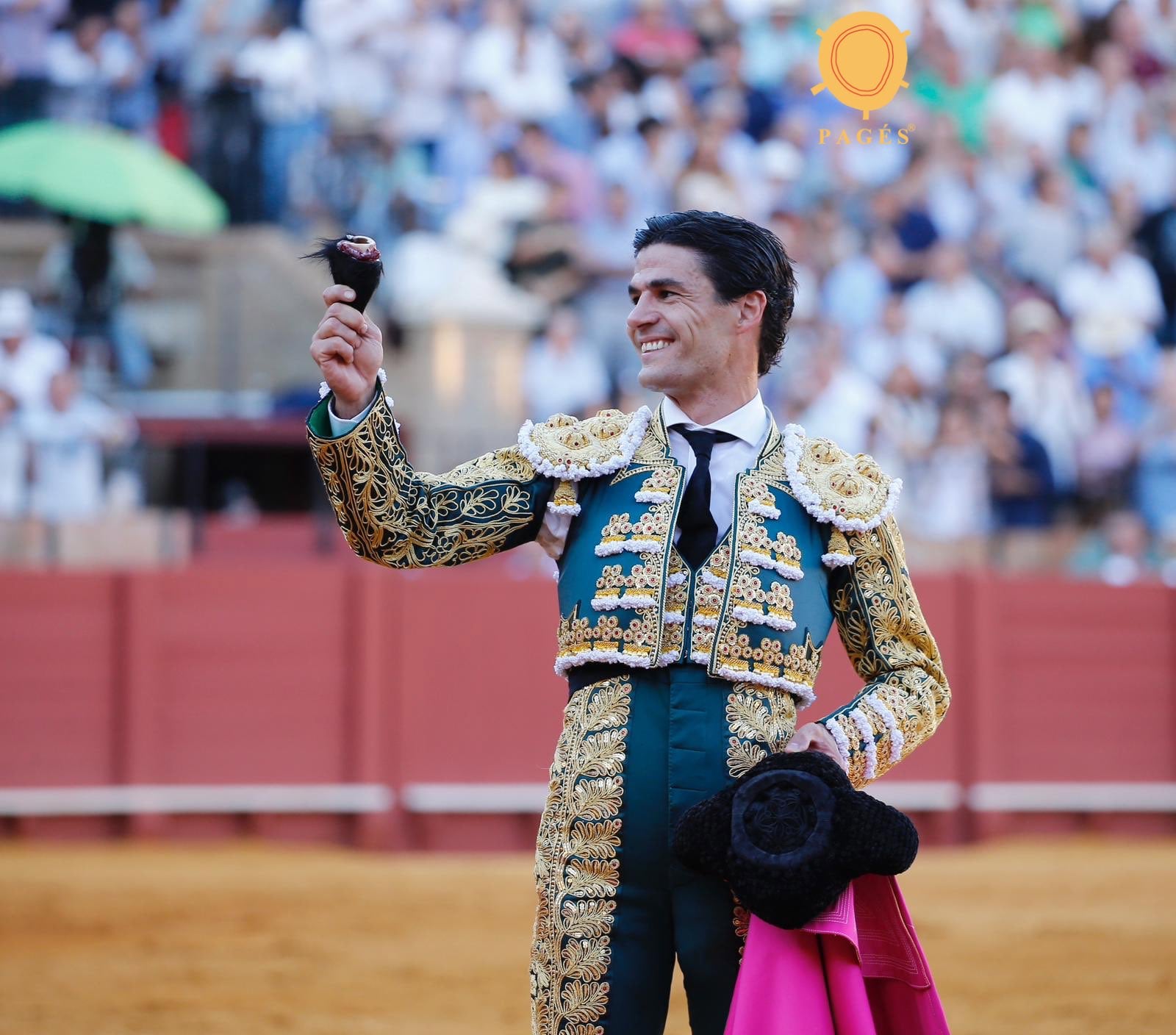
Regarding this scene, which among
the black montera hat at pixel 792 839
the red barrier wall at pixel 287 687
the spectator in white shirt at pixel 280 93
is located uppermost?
the spectator in white shirt at pixel 280 93

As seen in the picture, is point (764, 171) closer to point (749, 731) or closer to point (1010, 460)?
point (1010, 460)

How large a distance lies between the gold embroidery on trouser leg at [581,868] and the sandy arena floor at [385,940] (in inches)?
89.1

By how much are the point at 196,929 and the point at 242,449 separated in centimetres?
282

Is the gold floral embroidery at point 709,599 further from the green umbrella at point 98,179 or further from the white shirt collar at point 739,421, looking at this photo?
the green umbrella at point 98,179

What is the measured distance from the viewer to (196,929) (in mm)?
5691

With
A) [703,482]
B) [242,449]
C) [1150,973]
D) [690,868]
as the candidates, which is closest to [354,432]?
[703,482]

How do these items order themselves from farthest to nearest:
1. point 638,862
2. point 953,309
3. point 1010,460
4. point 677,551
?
point 953,309, point 1010,460, point 677,551, point 638,862

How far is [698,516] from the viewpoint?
228cm

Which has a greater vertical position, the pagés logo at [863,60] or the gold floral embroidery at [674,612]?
the pagés logo at [863,60]

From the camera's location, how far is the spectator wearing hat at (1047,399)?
26.4 ft

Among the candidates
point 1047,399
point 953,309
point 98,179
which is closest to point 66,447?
point 98,179

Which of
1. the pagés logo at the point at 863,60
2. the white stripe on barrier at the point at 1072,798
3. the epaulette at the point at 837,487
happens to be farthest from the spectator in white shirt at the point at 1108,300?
the epaulette at the point at 837,487

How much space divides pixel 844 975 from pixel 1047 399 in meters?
6.37

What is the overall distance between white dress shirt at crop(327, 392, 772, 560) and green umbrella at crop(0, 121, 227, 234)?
237 inches
